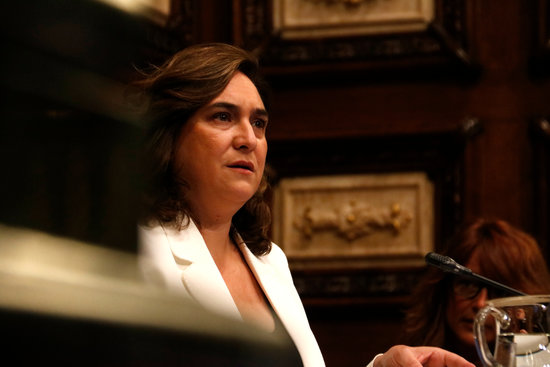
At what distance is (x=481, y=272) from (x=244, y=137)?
809mm

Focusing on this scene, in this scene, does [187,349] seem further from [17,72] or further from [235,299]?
[235,299]

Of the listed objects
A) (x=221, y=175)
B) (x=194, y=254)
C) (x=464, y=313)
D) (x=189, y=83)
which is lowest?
(x=464, y=313)

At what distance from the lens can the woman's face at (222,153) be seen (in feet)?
3.72

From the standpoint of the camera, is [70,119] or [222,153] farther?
[222,153]

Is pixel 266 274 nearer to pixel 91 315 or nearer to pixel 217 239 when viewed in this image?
pixel 217 239

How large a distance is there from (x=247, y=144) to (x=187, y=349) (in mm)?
1038

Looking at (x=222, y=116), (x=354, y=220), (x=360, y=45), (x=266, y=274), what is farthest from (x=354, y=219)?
(x=222, y=116)

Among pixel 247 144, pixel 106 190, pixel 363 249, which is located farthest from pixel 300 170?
pixel 106 190

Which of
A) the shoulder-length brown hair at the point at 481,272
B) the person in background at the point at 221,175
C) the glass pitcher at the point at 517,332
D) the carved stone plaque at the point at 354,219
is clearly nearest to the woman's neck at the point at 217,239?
the person in background at the point at 221,175

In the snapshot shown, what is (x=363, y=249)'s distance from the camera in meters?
2.53

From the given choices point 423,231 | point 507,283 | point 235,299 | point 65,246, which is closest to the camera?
point 65,246

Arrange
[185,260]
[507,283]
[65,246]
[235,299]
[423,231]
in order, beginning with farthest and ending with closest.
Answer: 1. [423,231]
2. [507,283]
3. [235,299]
4. [185,260]
5. [65,246]

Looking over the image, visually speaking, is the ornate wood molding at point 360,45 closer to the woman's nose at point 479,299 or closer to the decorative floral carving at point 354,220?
the decorative floral carving at point 354,220

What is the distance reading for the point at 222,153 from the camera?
1.14 meters
